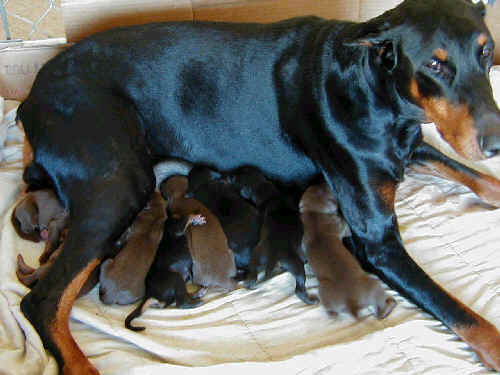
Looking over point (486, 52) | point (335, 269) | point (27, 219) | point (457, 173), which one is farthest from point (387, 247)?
point (27, 219)

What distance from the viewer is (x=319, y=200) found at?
2078mm

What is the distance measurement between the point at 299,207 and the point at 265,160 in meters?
0.30

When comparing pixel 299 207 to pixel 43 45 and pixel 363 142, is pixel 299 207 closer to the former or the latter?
pixel 363 142

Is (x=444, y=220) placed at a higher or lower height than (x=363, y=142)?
lower

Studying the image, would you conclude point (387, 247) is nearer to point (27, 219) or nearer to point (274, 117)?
point (274, 117)

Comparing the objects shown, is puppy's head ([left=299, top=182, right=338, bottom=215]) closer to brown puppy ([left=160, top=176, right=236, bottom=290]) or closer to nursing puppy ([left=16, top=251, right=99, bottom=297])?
brown puppy ([left=160, top=176, right=236, bottom=290])

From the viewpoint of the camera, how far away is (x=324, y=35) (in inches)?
79.2

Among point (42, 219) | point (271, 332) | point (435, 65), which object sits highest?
point (435, 65)

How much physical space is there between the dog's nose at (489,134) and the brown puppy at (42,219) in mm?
1636

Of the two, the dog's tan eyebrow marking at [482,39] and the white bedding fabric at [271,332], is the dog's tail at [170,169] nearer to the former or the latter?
the white bedding fabric at [271,332]

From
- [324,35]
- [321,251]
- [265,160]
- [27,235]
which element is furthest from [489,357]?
[27,235]

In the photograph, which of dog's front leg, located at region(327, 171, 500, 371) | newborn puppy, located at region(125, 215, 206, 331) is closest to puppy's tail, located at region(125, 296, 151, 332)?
newborn puppy, located at region(125, 215, 206, 331)

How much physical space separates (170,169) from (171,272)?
0.65 metres

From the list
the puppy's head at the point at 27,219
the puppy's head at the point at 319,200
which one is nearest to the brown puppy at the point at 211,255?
the puppy's head at the point at 319,200
